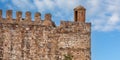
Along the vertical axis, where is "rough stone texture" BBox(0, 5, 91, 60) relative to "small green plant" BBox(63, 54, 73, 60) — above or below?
above

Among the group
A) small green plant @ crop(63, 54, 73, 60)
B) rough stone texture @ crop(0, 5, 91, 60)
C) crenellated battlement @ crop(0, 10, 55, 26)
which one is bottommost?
small green plant @ crop(63, 54, 73, 60)

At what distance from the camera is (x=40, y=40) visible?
1324 inches

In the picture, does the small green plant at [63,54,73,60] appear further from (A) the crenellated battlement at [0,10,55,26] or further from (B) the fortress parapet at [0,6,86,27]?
(A) the crenellated battlement at [0,10,55,26]

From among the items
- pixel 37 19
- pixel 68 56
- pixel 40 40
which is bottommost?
pixel 68 56

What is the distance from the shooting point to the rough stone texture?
33406mm

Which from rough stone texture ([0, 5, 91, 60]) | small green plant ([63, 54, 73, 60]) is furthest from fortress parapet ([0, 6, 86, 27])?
small green plant ([63, 54, 73, 60])

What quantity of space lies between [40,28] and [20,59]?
3126mm

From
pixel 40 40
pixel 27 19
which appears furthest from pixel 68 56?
pixel 27 19

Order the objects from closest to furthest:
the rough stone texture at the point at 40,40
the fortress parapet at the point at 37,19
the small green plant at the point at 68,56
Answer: the rough stone texture at the point at 40,40 < the small green plant at the point at 68,56 < the fortress parapet at the point at 37,19

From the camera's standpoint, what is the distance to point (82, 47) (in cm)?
3397

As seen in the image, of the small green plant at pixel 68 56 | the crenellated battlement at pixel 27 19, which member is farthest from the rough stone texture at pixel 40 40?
the small green plant at pixel 68 56

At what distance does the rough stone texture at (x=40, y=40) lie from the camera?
1315 inches

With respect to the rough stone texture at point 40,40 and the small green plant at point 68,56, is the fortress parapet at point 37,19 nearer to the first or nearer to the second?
the rough stone texture at point 40,40

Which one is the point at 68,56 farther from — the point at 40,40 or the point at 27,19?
the point at 27,19
